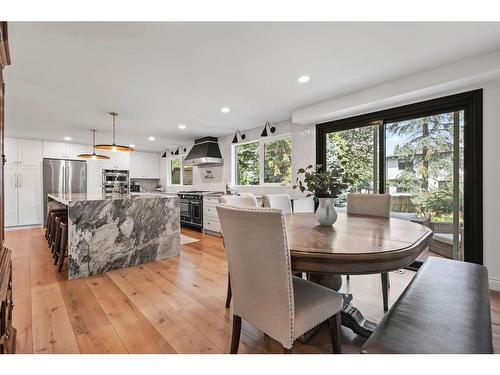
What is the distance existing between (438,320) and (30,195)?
784cm

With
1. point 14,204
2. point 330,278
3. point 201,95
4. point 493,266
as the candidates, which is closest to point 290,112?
point 201,95

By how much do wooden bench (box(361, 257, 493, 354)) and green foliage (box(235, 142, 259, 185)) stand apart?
410 centimetres

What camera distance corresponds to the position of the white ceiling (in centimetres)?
186

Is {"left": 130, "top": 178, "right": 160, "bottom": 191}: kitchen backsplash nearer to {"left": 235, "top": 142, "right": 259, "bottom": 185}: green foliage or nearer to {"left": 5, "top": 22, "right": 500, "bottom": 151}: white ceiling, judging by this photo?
{"left": 235, "top": 142, "right": 259, "bottom": 185}: green foliage

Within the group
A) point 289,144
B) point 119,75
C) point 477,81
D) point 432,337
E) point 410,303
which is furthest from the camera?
point 289,144

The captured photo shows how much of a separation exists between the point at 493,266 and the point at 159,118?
5.02m

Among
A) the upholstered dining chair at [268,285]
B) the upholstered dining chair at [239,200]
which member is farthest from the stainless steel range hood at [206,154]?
the upholstered dining chair at [268,285]

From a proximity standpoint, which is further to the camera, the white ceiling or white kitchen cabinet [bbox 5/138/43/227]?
white kitchen cabinet [bbox 5/138/43/227]

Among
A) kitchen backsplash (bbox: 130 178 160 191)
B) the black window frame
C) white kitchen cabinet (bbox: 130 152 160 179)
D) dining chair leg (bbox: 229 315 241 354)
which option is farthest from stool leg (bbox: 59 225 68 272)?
kitchen backsplash (bbox: 130 178 160 191)

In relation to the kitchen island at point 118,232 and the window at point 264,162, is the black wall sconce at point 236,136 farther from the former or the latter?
the kitchen island at point 118,232

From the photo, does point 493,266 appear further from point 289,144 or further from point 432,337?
point 289,144

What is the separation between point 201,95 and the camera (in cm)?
326

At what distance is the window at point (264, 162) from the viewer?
185 inches
